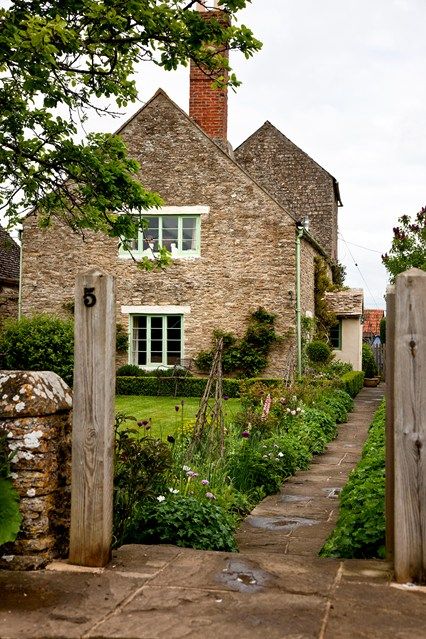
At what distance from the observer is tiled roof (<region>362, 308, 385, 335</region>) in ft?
149

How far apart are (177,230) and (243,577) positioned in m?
19.1

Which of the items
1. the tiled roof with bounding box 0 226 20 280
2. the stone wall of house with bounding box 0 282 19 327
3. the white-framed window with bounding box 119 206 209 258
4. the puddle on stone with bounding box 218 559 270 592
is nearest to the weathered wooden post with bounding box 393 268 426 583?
the puddle on stone with bounding box 218 559 270 592

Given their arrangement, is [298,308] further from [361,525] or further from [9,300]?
[361,525]

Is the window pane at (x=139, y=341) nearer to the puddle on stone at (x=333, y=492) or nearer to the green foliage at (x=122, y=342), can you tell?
the green foliage at (x=122, y=342)

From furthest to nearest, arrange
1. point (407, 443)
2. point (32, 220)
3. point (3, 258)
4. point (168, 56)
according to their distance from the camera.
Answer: point (3, 258) → point (32, 220) → point (168, 56) → point (407, 443)

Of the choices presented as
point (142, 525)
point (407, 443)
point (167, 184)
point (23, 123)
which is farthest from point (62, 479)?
point (167, 184)

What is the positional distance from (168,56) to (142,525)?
19.9ft

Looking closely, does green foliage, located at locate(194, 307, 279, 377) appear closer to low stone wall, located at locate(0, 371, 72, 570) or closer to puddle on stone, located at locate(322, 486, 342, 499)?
puddle on stone, located at locate(322, 486, 342, 499)

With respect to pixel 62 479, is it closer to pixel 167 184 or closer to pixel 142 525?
pixel 142 525

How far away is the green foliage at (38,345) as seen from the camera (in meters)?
14.8

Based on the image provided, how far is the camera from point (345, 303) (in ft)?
88.7

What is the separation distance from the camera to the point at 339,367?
2370 cm

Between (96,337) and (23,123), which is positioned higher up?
(23,123)

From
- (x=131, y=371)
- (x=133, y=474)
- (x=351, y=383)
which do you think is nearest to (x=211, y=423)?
(x=133, y=474)
